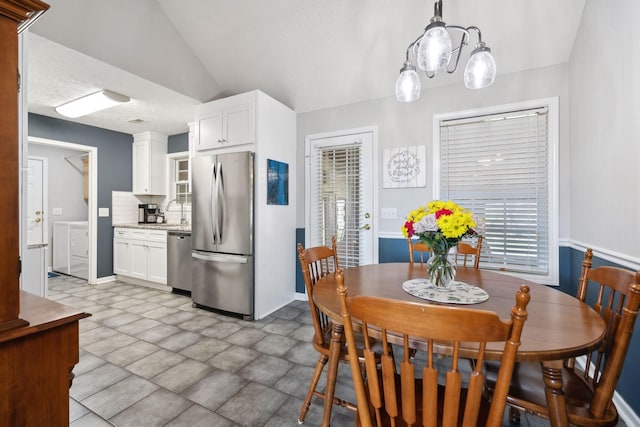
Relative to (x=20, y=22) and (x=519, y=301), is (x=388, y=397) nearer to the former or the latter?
(x=519, y=301)

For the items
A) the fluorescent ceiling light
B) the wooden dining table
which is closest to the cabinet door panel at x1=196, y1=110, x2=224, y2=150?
the fluorescent ceiling light

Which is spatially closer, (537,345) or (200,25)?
(537,345)

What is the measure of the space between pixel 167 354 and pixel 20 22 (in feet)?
7.41

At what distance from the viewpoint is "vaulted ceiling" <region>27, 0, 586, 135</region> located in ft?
7.69

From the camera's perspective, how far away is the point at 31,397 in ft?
2.84

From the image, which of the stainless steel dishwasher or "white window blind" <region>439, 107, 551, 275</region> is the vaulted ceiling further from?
the stainless steel dishwasher

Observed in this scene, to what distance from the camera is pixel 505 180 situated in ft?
8.83

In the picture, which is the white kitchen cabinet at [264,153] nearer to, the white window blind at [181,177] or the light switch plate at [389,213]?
the light switch plate at [389,213]

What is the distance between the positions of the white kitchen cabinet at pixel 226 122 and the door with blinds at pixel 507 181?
6.57 feet

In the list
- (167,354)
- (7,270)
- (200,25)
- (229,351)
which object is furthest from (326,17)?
(167,354)

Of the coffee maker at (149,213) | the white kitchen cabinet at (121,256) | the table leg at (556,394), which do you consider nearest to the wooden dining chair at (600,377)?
the table leg at (556,394)

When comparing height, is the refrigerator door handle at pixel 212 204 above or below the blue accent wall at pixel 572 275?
above

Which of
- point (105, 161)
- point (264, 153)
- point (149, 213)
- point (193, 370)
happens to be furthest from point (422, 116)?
point (105, 161)

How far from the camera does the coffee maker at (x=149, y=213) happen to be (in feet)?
15.9
